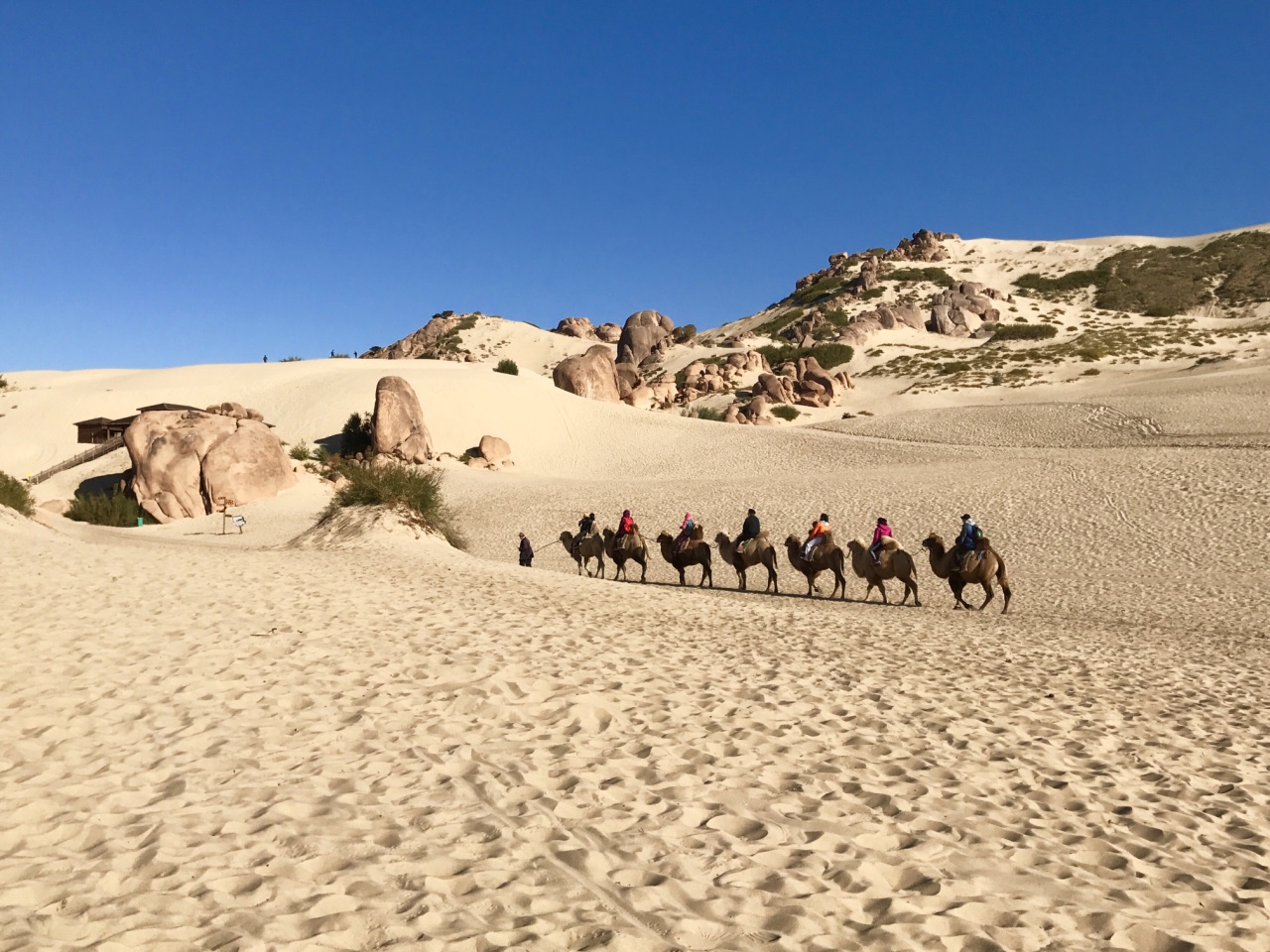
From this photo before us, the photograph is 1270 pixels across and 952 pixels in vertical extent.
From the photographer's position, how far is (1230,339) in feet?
220

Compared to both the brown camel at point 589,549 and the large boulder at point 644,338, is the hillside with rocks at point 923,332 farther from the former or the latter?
the brown camel at point 589,549

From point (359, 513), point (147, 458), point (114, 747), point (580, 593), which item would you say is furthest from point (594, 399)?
point (114, 747)

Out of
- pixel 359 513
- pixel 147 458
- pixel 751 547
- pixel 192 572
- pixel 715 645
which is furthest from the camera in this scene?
pixel 147 458

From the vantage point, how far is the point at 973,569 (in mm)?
17281

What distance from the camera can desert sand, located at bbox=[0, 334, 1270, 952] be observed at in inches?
171

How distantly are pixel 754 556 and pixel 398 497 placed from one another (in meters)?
10.8

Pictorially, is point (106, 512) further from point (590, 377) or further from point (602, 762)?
point (602, 762)

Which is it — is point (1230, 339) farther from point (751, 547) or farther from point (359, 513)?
point (359, 513)

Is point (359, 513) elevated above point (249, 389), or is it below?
below

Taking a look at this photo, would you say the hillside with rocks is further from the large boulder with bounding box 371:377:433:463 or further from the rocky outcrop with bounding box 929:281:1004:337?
the large boulder with bounding box 371:377:433:463

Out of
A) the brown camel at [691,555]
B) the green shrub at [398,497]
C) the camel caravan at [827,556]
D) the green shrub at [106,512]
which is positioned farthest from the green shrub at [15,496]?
the brown camel at [691,555]

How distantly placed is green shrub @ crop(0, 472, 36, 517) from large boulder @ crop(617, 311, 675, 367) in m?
68.8

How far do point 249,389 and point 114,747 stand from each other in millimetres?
53022

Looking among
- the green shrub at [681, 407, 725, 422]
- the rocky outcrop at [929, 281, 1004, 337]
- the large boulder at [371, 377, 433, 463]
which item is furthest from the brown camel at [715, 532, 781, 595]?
the rocky outcrop at [929, 281, 1004, 337]
